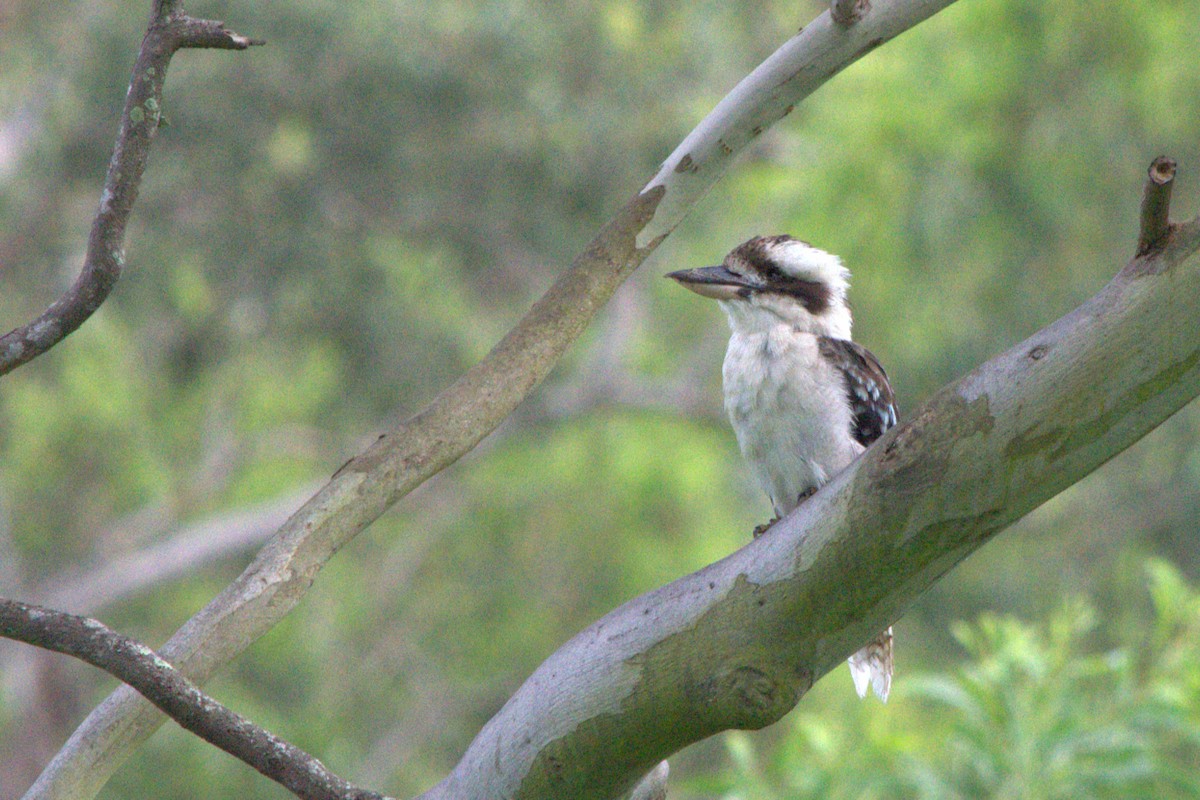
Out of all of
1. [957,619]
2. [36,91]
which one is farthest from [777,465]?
[957,619]

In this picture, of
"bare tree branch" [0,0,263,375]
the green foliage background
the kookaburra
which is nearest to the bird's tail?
the kookaburra

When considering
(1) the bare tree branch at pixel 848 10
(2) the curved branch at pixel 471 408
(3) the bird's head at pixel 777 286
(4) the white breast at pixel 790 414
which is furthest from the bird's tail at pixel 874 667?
(1) the bare tree branch at pixel 848 10

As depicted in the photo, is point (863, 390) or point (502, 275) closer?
point (863, 390)

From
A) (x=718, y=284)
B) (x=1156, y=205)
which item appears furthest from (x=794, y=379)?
(x=1156, y=205)

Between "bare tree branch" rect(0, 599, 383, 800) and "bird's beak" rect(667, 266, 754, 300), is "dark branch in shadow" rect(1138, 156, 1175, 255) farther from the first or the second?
"bird's beak" rect(667, 266, 754, 300)

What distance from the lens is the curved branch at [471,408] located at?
183cm

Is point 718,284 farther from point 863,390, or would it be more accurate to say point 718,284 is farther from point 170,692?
point 170,692

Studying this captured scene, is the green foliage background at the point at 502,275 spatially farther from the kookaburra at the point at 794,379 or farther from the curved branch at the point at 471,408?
the curved branch at the point at 471,408

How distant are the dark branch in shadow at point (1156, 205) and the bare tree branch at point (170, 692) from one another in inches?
41.2

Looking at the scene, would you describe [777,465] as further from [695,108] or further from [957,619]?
[957,619]

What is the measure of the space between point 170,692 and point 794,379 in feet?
4.43

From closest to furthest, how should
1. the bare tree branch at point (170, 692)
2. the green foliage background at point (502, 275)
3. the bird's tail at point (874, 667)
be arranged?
1. the bare tree branch at point (170, 692)
2. the bird's tail at point (874, 667)
3. the green foliage background at point (502, 275)

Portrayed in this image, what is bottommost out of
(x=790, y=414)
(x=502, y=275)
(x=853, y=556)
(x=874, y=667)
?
(x=853, y=556)

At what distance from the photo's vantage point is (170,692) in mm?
1644
